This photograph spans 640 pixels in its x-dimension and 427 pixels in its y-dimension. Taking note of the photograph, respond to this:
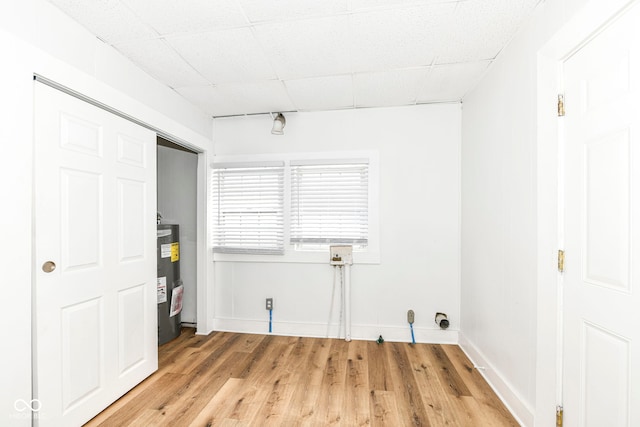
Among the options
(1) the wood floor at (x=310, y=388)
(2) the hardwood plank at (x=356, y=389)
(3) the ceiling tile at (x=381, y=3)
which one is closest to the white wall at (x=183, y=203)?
(1) the wood floor at (x=310, y=388)

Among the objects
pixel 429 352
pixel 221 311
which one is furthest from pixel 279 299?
pixel 429 352

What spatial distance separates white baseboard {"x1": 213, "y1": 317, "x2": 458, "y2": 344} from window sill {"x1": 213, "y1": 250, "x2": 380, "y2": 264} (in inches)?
27.2

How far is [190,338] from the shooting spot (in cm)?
304

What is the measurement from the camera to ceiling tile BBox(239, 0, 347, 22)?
61.4 inches

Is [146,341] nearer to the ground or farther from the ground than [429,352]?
farther from the ground

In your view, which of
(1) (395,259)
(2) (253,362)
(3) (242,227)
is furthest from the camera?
(3) (242,227)

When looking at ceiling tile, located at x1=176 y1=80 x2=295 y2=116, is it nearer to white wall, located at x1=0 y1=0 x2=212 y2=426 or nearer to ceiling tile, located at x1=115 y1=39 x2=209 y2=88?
ceiling tile, located at x1=115 y1=39 x2=209 y2=88

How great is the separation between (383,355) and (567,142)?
219 cm

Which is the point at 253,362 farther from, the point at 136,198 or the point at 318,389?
the point at 136,198

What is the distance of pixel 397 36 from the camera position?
72.5 inches

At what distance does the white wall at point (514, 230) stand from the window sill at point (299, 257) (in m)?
0.97

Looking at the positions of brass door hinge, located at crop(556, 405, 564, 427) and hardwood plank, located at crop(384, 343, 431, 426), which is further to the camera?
hardwood plank, located at crop(384, 343, 431, 426)

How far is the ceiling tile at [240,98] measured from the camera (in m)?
2.55

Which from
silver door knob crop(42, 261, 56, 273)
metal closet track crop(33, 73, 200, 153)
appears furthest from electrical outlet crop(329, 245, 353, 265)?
silver door knob crop(42, 261, 56, 273)
